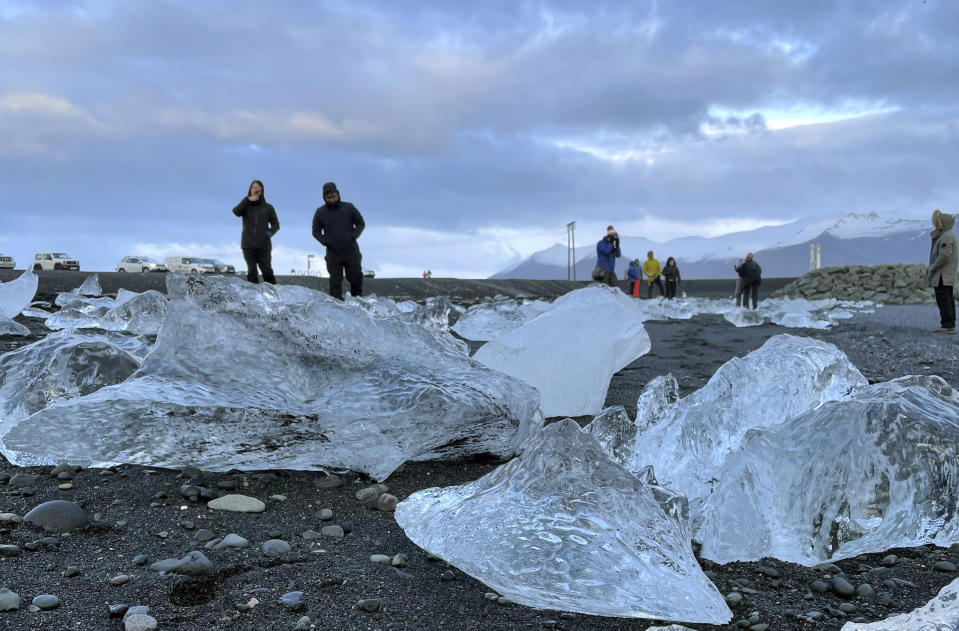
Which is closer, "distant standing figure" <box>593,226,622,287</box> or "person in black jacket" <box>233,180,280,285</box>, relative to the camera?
"person in black jacket" <box>233,180,280,285</box>

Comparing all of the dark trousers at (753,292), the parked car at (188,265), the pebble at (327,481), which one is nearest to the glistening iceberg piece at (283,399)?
the pebble at (327,481)

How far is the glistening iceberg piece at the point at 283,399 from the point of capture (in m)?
1.93

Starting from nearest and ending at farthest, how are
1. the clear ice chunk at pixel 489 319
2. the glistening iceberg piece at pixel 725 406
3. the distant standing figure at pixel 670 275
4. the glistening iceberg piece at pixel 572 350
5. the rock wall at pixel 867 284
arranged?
the glistening iceberg piece at pixel 725 406
the glistening iceberg piece at pixel 572 350
the clear ice chunk at pixel 489 319
the distant standing figure at pixel 670 275
the rock wall at pixel 867 284

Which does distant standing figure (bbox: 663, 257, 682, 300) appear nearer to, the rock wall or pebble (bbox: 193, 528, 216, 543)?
the rock wall

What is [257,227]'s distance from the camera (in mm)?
7285

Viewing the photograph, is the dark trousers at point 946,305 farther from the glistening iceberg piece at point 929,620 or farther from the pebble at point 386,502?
the pebble at point 386,502

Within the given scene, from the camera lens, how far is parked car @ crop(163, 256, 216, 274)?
22.8 m

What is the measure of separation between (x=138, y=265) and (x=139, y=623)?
2881 centimetres

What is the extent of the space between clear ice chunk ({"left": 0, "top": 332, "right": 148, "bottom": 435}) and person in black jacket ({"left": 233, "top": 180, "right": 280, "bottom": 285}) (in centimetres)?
484

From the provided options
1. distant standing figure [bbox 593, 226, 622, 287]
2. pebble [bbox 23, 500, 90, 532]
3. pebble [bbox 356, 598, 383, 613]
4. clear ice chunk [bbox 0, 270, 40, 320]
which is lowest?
pebble [bbox 356, 598, 383, 613]

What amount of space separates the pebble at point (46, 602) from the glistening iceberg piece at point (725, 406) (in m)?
1.46

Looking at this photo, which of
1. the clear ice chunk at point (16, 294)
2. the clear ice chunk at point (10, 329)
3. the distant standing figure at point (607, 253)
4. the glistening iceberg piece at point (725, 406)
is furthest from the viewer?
the distant standing figure at point (607, 253)

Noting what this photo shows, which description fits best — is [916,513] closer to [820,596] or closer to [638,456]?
[820,596]

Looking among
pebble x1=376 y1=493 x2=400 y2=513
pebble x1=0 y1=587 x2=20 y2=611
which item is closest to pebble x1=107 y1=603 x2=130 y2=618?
pebble x1=0 y1=587 x2=20 y2=611
